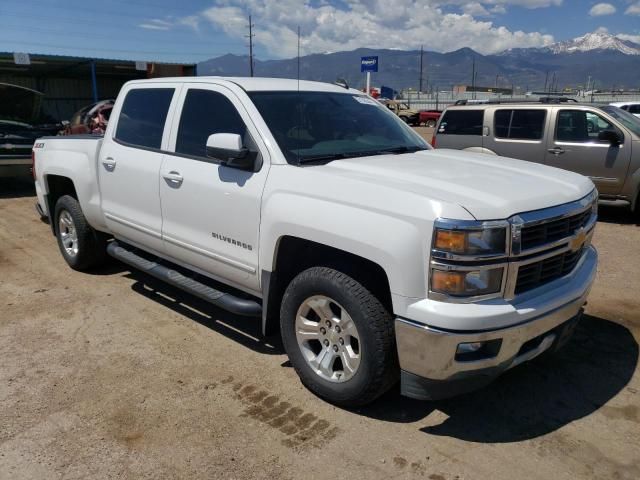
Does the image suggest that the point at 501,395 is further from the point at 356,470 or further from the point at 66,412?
the point at 66,412

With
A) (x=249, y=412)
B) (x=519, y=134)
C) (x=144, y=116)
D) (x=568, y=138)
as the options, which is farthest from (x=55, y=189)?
(x=568, y=138)

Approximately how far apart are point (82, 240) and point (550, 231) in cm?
462

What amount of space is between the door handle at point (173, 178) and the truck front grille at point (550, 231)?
8.18 feet

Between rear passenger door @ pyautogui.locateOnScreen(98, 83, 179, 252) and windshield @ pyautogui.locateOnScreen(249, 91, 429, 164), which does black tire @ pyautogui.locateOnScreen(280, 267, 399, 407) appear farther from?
rear passenger door @ pyautogui.locateOnScreen(98, 83, 179, 252)

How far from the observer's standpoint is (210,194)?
3.83m

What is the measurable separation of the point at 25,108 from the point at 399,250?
1235 centimetres

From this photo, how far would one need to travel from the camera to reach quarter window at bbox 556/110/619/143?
8.55 metres

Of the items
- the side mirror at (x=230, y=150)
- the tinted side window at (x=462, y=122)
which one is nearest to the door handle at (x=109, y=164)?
the side mirror at (x=230, y=150)

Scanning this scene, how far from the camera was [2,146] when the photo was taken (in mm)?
10773

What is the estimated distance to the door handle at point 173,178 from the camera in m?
4.09

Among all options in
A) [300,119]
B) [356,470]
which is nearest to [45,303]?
[300,119]

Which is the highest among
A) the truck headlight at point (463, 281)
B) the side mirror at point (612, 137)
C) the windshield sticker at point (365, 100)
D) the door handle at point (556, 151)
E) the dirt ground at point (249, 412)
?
the windshield sticker at point (365, 100)

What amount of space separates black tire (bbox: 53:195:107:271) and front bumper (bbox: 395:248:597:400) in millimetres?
4029

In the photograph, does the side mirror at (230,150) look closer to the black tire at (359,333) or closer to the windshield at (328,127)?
the windshield at (328,127)
